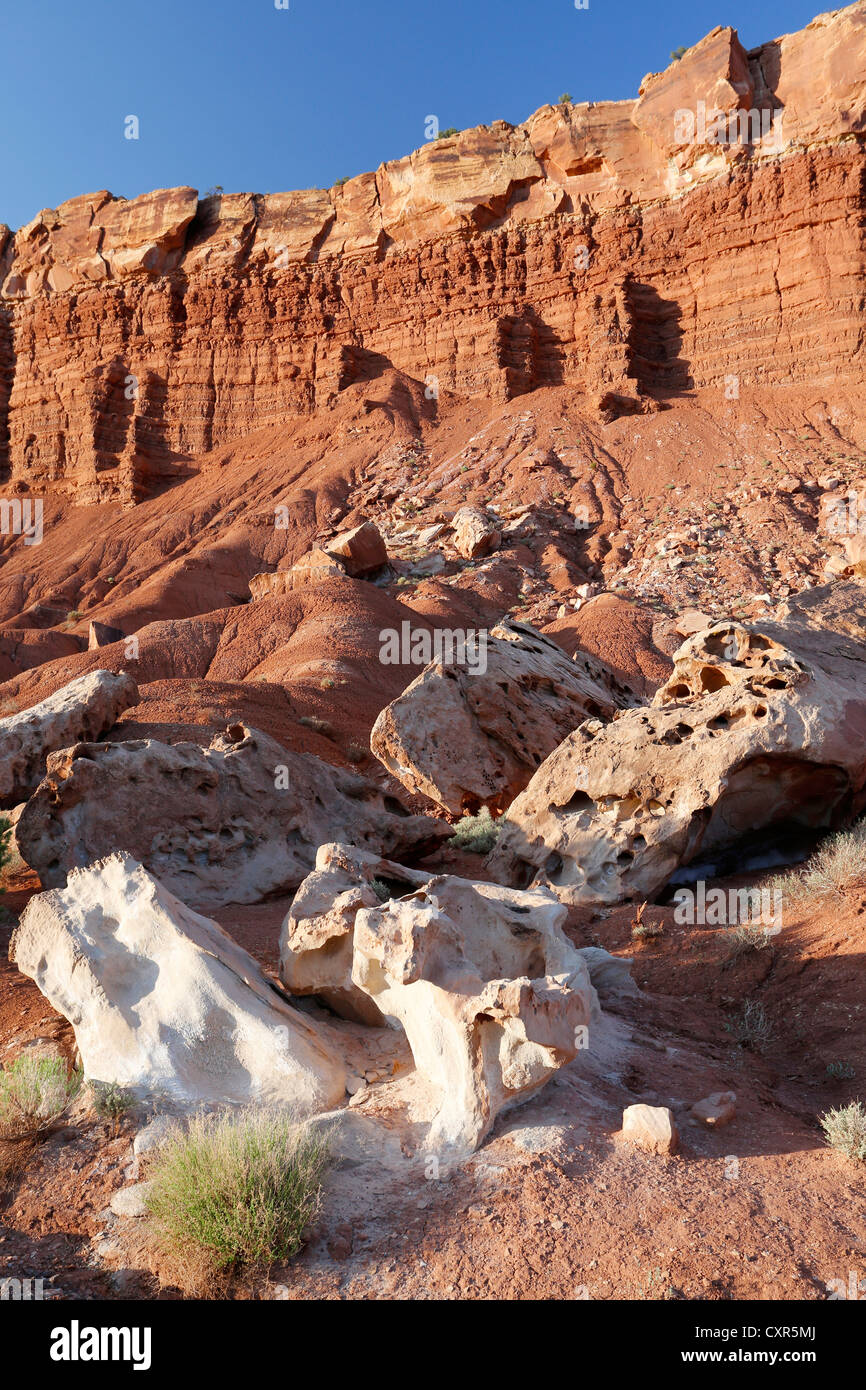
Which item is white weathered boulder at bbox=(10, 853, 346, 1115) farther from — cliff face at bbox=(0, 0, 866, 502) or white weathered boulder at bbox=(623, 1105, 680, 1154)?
cliff face at bbox=(0, 0, 866, 502)

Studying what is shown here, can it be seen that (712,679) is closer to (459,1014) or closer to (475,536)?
(459,1014)

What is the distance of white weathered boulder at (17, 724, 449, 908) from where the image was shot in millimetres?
7797

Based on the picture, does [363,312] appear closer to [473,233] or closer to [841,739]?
[473,233]

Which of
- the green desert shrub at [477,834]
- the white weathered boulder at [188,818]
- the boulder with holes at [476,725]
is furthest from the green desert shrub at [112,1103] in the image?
the boulder with holes at [476,725]

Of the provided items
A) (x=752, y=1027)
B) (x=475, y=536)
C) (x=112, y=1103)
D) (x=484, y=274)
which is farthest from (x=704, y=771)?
(x=484, y=274)

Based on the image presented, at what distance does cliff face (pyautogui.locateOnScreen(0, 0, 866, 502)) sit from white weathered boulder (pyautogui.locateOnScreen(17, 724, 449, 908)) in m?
29.7

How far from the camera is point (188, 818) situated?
8094 mm

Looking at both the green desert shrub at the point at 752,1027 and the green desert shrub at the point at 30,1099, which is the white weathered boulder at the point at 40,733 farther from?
the green desert shrub at the point at 752,1027

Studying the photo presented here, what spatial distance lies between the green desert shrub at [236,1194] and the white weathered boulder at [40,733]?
6729 mm

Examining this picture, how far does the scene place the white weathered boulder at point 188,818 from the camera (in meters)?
7.80

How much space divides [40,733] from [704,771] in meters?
6.66

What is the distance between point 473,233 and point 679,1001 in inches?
1563

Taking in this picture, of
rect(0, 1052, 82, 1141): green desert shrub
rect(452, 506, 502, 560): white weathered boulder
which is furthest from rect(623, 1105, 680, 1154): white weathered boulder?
rect(452, 506, 502, 560): white weathered boulder
